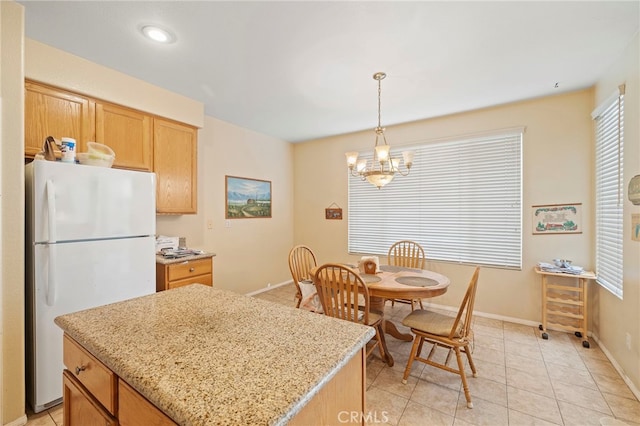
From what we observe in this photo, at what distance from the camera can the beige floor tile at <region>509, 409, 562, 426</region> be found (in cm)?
169

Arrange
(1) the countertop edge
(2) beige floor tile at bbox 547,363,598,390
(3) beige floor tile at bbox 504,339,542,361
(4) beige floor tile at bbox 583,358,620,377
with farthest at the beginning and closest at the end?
(3) beige floor tile at bbox 504,339,542,361, (4) beige floor tile at bbox 583,358,620,377, (2) beige floor tile at bbox 547,363,598,390, (1) the countertop edge

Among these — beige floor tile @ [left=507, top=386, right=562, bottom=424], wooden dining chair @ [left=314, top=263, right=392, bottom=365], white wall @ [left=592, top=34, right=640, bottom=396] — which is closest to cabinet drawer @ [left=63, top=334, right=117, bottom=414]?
wooden dining chair @ [left=314, top=263, right=392, bottom=365]

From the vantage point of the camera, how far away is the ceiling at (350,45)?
67.7 inches

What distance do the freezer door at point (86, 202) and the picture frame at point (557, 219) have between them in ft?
12.8

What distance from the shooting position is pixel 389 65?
2.35 m

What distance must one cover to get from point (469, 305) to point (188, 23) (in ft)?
9.00

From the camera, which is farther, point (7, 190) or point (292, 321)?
point (7, 190)

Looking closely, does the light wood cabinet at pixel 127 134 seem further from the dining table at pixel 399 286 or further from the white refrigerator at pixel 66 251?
the dining table at pixel 399 286

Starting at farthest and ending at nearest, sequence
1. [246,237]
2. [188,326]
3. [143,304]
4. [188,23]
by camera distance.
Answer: [246,237]
[188,23]
[143,304]
[188,326]

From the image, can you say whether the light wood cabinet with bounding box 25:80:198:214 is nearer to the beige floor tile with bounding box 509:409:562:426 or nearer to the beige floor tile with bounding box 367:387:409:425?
the beige floor tile with bounding box 367:387:409:425

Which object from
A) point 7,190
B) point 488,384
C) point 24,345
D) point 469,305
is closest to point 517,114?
point 469,305

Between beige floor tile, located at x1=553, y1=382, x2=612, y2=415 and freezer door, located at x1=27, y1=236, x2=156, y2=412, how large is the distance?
331 cm

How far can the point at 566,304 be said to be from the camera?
2.90 meters

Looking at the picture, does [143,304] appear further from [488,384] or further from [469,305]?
[488,384]
